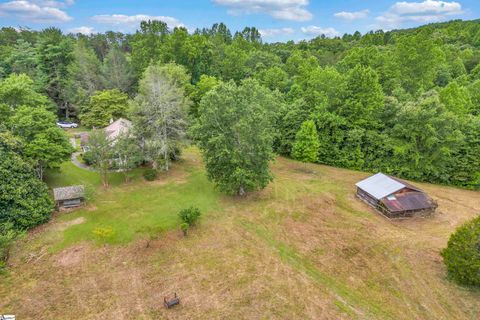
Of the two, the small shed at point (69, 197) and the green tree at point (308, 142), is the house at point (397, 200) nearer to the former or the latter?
the green tree at point (308, 142)

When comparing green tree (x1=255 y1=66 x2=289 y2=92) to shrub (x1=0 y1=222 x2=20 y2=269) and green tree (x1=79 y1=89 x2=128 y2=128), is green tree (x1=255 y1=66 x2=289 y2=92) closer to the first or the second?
green tree (x1=79 y1=89 x2=128 y2=128)

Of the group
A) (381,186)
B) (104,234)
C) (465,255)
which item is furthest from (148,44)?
(465,255)

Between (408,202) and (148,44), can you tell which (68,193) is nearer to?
(408,202)

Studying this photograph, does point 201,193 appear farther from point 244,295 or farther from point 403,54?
point 403,54

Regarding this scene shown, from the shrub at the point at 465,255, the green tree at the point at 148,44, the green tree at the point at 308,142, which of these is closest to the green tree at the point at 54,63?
the green tree at the point at 148,44

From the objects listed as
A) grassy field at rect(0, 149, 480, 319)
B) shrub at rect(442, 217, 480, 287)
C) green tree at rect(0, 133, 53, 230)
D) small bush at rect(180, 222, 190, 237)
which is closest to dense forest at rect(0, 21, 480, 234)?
green tree at rect(0, 133, 53, 230)

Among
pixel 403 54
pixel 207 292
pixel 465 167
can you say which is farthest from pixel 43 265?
pixel 403 54
